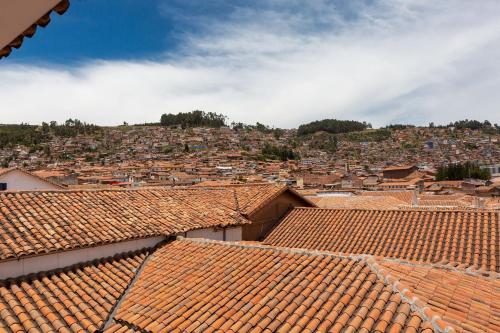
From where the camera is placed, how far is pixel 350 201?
28.7 meters

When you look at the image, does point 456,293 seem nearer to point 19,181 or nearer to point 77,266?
point 77,266

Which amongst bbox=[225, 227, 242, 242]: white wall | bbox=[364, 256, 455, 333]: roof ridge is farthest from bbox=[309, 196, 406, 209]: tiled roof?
bbox=[364, 256, 455, 333]: roof ridge

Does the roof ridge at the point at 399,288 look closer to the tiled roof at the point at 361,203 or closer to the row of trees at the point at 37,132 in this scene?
the tiled roof at the point at 361,203

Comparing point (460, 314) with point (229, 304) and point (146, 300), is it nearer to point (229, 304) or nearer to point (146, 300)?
point (229, 304)

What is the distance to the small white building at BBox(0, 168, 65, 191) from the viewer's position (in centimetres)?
2697

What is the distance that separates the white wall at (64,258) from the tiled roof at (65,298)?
170mm

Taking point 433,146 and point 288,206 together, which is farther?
point 433,146

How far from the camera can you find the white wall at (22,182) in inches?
1070

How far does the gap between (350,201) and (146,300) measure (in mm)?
23345

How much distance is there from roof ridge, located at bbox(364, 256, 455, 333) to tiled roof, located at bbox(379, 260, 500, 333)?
0.15m

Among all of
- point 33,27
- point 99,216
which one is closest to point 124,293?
point 99,216

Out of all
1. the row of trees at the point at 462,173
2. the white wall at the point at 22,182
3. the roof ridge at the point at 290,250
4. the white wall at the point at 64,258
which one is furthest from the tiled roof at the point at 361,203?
the row of trees at the point at 462,173

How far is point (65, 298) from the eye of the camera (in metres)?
7.58

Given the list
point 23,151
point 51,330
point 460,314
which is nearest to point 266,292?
point 460,314
